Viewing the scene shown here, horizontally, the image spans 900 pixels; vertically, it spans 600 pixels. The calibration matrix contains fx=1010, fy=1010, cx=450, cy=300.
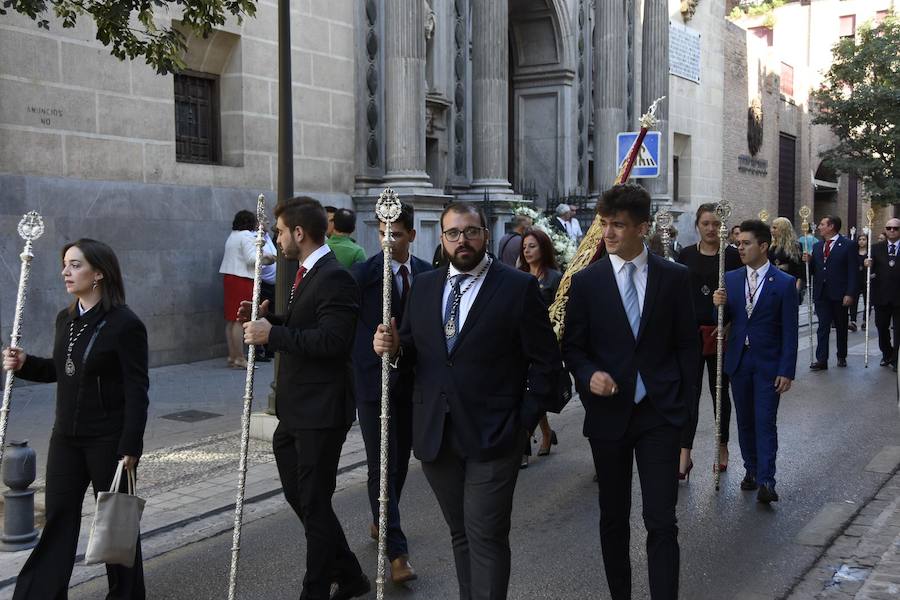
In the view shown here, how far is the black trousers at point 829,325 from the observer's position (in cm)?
1415

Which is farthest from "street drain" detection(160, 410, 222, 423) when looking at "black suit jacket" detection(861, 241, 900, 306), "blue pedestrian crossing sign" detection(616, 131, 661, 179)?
"black suit jacket" detection(861, 241, 900, 306)

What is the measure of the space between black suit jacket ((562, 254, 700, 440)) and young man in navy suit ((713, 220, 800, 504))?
2526mm

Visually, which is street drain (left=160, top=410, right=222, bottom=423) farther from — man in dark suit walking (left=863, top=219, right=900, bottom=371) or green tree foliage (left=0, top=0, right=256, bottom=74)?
man in dark suit walking (left=863, top=219, right=900, bottom=371)

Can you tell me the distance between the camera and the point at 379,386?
19.3 feet

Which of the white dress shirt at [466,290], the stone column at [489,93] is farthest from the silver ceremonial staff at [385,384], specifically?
the stone column at [489,93]

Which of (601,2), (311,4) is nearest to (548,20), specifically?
(601,2)

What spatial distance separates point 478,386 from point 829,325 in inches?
452

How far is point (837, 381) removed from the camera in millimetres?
13000

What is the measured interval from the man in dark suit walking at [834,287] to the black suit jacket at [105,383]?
1141 cm

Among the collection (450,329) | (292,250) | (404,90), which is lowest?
(450,329)

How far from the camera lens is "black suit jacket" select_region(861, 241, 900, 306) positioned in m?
13.7

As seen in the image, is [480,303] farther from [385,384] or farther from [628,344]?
[628,344]

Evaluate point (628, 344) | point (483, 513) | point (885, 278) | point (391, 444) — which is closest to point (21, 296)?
point (391, 444)

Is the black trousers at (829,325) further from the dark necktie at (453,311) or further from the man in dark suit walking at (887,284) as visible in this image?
the dark necktie at (453,311)
